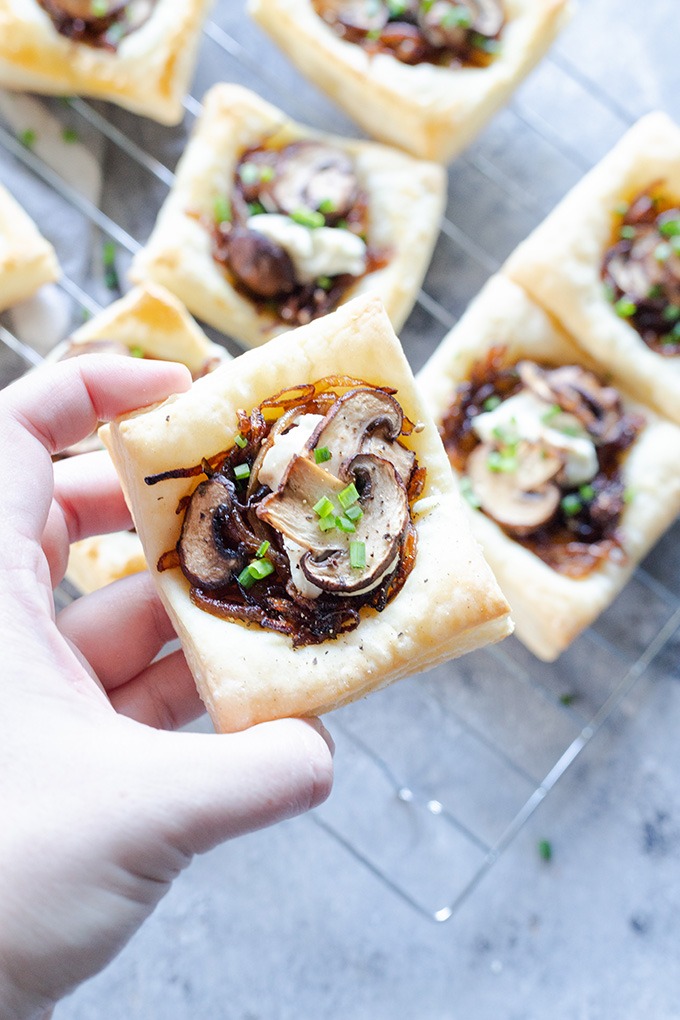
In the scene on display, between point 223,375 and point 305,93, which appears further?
point 305,93

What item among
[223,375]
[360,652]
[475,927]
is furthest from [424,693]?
[223,375]

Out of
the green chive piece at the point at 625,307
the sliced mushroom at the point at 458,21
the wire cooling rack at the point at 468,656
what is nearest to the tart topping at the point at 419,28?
the sliced mushroom at the point at 458,21

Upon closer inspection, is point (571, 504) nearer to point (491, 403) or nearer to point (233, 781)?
point (491, 403)

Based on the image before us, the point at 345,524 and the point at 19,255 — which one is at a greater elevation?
the point at 345,524

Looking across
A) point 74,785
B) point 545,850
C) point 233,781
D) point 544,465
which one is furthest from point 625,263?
point 74,785

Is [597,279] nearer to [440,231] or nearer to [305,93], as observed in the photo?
[440,231]
